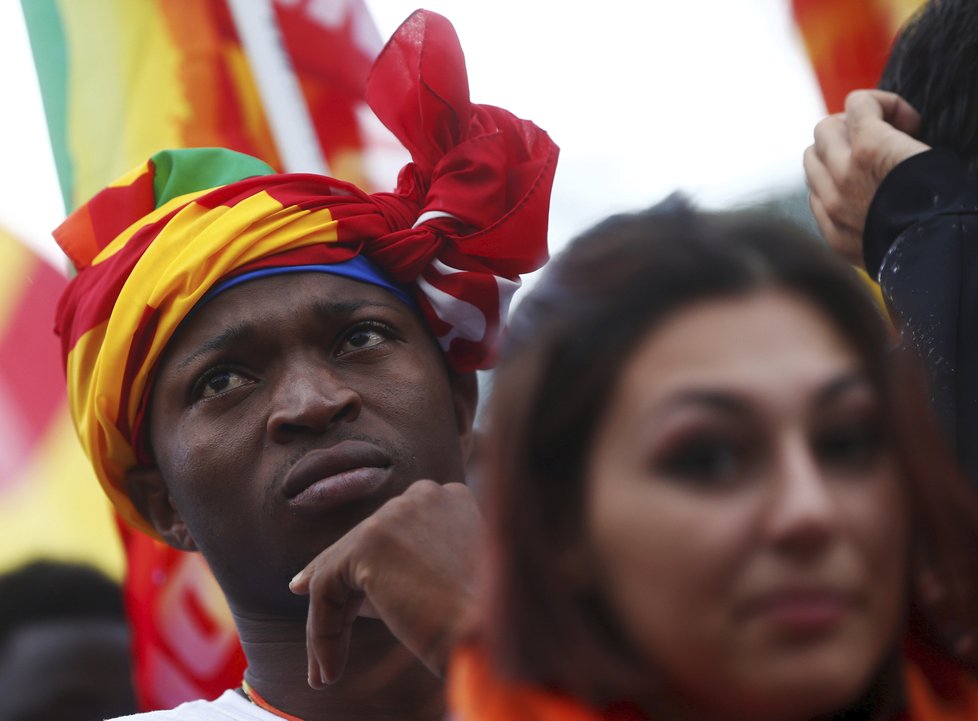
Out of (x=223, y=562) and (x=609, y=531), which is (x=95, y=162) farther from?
(x=609, y=531)

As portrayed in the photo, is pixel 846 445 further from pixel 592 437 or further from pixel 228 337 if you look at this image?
pixel 228 337

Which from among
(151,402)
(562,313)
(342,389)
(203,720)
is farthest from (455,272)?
(562,313)

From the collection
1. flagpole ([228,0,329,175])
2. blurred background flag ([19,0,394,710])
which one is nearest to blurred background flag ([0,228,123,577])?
blurred background flag ([19,0,394,710])

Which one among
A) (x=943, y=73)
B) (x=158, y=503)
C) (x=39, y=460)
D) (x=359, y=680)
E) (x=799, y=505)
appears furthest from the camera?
(x=39, y=460)

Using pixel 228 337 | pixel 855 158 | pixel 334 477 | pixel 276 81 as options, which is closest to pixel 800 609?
pixel 855 158

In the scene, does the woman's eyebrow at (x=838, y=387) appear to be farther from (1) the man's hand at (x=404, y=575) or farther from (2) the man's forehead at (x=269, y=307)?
(2) the man's forehead at (x=269, y=307)

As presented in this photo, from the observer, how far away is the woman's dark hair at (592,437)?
1.22 metres

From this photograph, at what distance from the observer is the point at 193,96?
3824 millimetres

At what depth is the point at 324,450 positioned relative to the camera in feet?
7.89

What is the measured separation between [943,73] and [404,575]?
128 centimetres

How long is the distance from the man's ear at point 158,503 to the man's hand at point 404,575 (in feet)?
2.98

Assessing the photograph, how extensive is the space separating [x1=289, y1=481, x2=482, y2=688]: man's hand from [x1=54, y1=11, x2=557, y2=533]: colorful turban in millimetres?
823

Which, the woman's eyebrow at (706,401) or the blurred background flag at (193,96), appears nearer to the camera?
the woman's eyebrow at (706,401)

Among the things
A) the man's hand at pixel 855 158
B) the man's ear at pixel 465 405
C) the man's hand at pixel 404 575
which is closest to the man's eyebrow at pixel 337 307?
the man's ear at pixel 465 405
